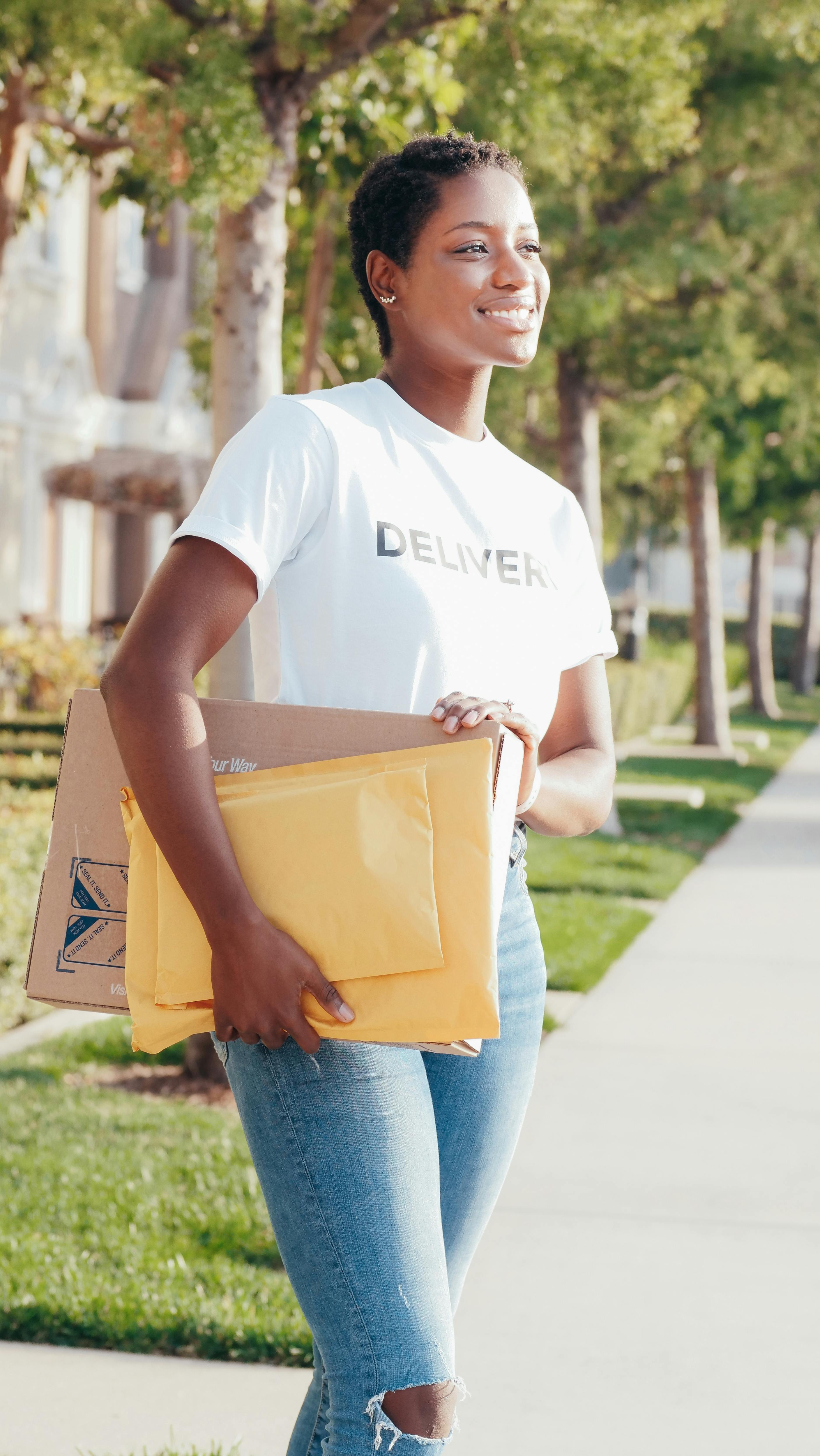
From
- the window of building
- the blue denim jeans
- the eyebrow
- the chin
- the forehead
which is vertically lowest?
the blue denim jeans

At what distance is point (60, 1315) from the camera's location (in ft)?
12.2

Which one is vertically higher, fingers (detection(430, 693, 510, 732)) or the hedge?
fingers (detection(430, 693, 510, 732))

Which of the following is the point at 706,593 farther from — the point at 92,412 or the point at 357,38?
the point at 357,38

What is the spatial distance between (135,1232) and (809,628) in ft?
103

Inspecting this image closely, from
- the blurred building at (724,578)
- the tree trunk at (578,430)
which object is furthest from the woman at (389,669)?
the blurred building at (724,578)

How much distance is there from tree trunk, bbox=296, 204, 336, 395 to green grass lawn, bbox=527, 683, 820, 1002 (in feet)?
10.5

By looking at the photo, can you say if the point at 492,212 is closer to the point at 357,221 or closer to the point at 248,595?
the point at 357,221

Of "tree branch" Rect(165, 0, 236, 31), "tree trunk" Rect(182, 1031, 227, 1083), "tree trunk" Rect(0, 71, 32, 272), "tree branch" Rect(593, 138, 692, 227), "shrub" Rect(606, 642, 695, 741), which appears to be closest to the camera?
"tree branch" Rect(165, 0, 236, 31)

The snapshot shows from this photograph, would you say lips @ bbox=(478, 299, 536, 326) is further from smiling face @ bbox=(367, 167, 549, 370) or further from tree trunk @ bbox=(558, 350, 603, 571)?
tree trunk @ bbox=(558, 350, 603, 571)

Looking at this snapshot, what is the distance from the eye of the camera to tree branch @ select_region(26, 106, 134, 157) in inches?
333

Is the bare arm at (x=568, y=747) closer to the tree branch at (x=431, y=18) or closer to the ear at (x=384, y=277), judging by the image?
the ear at (x=384, y=277)

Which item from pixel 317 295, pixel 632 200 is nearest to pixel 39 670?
pixel 632 200

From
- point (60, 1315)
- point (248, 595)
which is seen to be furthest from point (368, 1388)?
point (60, 1315)

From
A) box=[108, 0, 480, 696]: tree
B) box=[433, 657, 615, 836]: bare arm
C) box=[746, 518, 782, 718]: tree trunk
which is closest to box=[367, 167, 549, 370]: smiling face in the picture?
box=[433, 657, 615, 836]: bare arm
